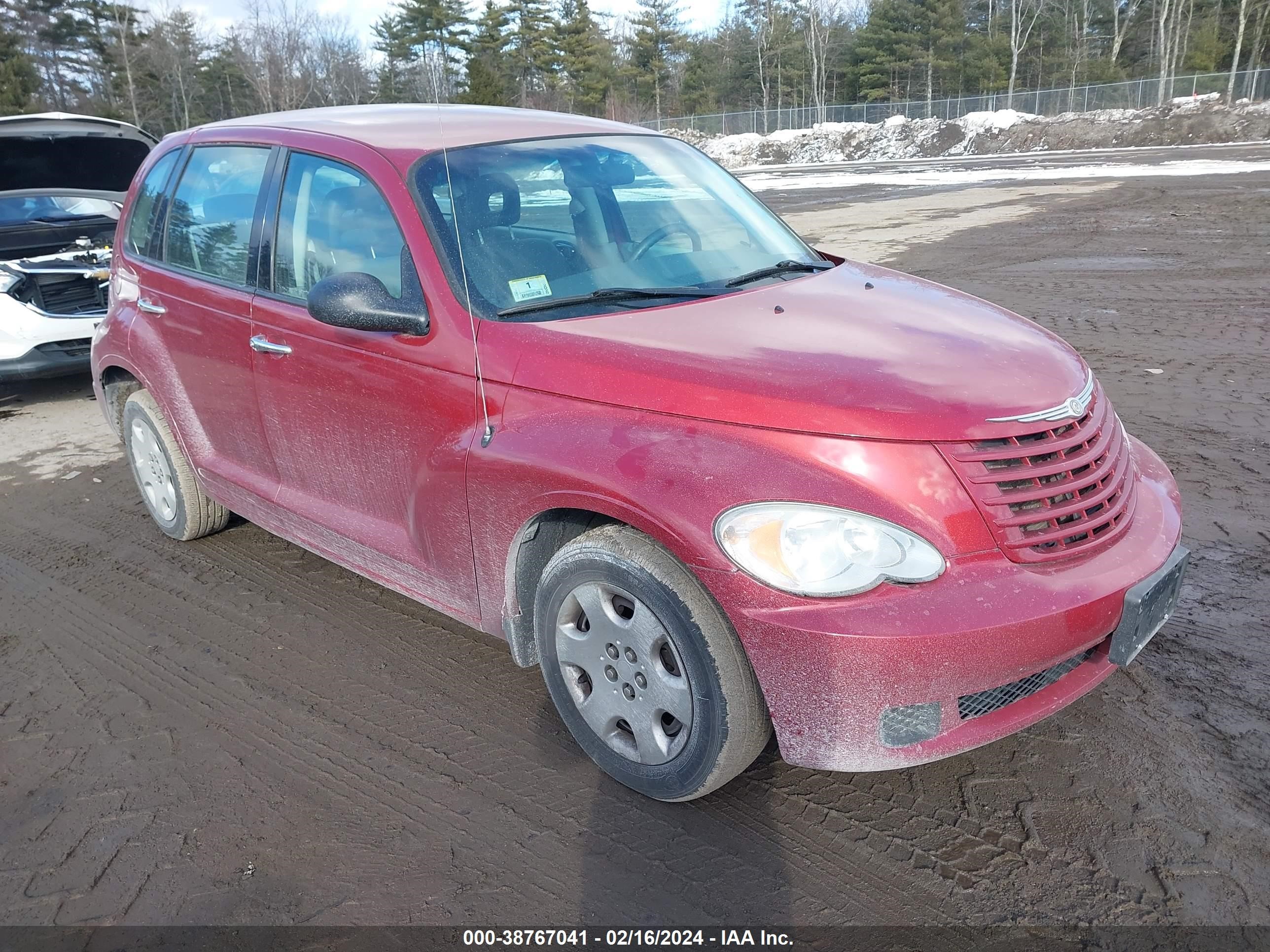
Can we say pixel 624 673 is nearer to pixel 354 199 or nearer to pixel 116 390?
pixel 354 199

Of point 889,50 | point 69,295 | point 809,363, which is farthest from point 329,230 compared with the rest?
point 889,50

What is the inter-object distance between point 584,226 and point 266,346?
1.29 meters

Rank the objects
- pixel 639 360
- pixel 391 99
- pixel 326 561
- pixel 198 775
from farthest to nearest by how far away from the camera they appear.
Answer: pixel 391 99 < pixel 326 561 < pixel 198 775 < pixel 639 360

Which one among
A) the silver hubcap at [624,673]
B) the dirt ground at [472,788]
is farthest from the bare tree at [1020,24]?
the silver hubcap at [624,673]

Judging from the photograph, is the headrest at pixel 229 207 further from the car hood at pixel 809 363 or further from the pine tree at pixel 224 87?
the pine tree at pixel 224 87

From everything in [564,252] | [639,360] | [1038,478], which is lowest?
[1038,478]

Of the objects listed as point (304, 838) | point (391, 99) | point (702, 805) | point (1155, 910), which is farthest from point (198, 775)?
point (391, 99)

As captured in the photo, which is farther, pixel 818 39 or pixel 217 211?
pixel 818 39

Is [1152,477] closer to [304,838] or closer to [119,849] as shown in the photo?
[304,838]

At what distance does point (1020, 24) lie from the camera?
63.3 meters

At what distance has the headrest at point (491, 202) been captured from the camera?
3152 mm

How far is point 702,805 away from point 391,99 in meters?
60.5

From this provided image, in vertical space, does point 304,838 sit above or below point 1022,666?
below

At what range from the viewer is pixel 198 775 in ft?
9.95
